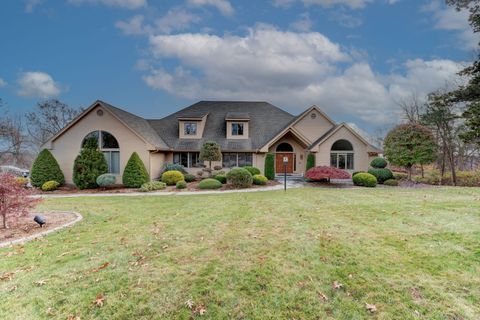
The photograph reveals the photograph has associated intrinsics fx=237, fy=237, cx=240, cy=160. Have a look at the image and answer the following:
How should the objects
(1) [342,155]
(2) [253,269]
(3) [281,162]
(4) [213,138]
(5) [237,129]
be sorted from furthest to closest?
(3) [281,162]
(5) [237,129]
(4) [213,138]
(1) [342,155]
(2) [253,269]

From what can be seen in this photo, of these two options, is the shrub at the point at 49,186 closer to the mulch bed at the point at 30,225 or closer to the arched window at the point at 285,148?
the mulch bed at the point at 30,225

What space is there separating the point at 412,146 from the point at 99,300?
68.0ft

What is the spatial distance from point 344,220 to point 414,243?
213cm

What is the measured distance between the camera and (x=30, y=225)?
738cm

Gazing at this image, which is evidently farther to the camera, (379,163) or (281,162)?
(281,162)

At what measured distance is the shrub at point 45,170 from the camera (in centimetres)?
1650

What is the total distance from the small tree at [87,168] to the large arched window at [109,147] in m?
0.92

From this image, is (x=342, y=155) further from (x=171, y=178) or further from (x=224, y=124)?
(x=171, y=178)

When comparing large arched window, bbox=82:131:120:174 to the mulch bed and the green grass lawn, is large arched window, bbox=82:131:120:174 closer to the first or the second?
the mulch bed

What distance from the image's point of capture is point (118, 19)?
1556cm

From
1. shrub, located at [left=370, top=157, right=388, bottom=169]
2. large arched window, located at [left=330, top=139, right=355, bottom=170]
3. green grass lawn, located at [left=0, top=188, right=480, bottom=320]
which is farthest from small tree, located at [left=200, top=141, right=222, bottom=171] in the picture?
shrub, located at [left=370, top=157, right=388, bottom=169]

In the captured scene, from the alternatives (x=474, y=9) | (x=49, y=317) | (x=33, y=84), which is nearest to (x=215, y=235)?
(x=49, y=317)

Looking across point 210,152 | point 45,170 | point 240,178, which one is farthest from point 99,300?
point 45,170

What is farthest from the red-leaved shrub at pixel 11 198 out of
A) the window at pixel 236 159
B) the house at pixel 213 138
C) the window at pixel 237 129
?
the window at pixel 237 129
